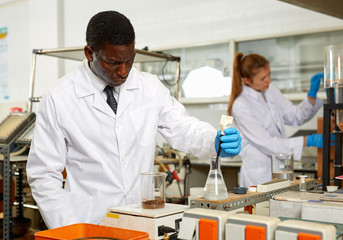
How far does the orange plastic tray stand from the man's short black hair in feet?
2.00

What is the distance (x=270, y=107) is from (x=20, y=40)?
4761mm

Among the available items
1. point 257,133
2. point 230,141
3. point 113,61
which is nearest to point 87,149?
point 113,61

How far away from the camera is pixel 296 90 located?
3936mm

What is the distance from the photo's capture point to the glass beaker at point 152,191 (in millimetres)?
1260

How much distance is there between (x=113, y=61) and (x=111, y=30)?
0.35 ft

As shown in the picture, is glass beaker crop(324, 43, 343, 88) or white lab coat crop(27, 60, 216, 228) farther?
glass beaker crop(324, 43, 343, 88)

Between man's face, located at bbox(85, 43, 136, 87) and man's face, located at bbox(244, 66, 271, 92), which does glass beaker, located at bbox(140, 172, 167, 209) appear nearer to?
man's face, located at bbox(85, 43, 136, 87)

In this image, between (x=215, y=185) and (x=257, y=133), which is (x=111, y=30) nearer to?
(x=215, y=185)

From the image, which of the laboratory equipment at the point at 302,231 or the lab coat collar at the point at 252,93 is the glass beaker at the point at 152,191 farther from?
the lab coat collar at the point at 252,93

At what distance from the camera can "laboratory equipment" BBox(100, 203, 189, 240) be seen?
45.1 inches

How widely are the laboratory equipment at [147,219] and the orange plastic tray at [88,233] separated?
0.08 meters

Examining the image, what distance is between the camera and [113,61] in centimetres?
146

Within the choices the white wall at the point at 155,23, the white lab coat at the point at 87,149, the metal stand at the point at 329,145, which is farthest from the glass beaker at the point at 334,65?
the white wall at the point at 155,23

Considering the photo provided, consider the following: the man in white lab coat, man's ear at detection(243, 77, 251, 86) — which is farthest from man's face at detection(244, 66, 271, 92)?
the man in white lab coat
